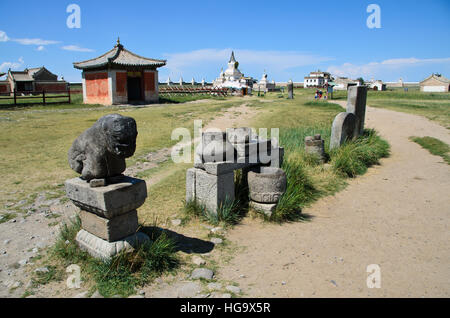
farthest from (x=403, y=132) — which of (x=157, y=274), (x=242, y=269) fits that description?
(x=157, y=274)

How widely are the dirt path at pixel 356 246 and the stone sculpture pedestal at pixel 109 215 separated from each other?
116 cm

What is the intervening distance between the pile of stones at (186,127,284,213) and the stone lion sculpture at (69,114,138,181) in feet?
5.09

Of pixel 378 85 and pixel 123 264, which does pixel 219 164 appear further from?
pixel 378 85

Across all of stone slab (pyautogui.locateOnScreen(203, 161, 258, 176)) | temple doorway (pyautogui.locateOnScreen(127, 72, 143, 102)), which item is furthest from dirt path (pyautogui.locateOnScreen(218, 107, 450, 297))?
temple doorway (pyautogui.locateOnScreen(127, 72, 143, 102))

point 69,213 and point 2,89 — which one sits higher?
point 2,89

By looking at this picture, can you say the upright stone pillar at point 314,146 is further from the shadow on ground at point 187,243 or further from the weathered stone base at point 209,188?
the shadow on ground at point 187,243

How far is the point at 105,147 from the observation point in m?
3.29

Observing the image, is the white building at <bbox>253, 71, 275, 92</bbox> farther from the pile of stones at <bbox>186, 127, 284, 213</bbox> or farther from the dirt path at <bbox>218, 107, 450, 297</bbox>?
the pile of stones at <bbox>186, 127, 284, 213</bbox>

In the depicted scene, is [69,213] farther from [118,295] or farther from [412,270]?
[412,270]

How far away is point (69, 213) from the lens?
511 centimetres

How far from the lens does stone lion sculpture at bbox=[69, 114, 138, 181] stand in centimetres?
313

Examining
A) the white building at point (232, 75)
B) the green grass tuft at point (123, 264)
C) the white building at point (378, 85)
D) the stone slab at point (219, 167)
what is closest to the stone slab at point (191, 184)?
the stone slab at point (219, 167)

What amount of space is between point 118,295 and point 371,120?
14440 mm

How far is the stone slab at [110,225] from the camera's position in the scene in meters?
3.37
